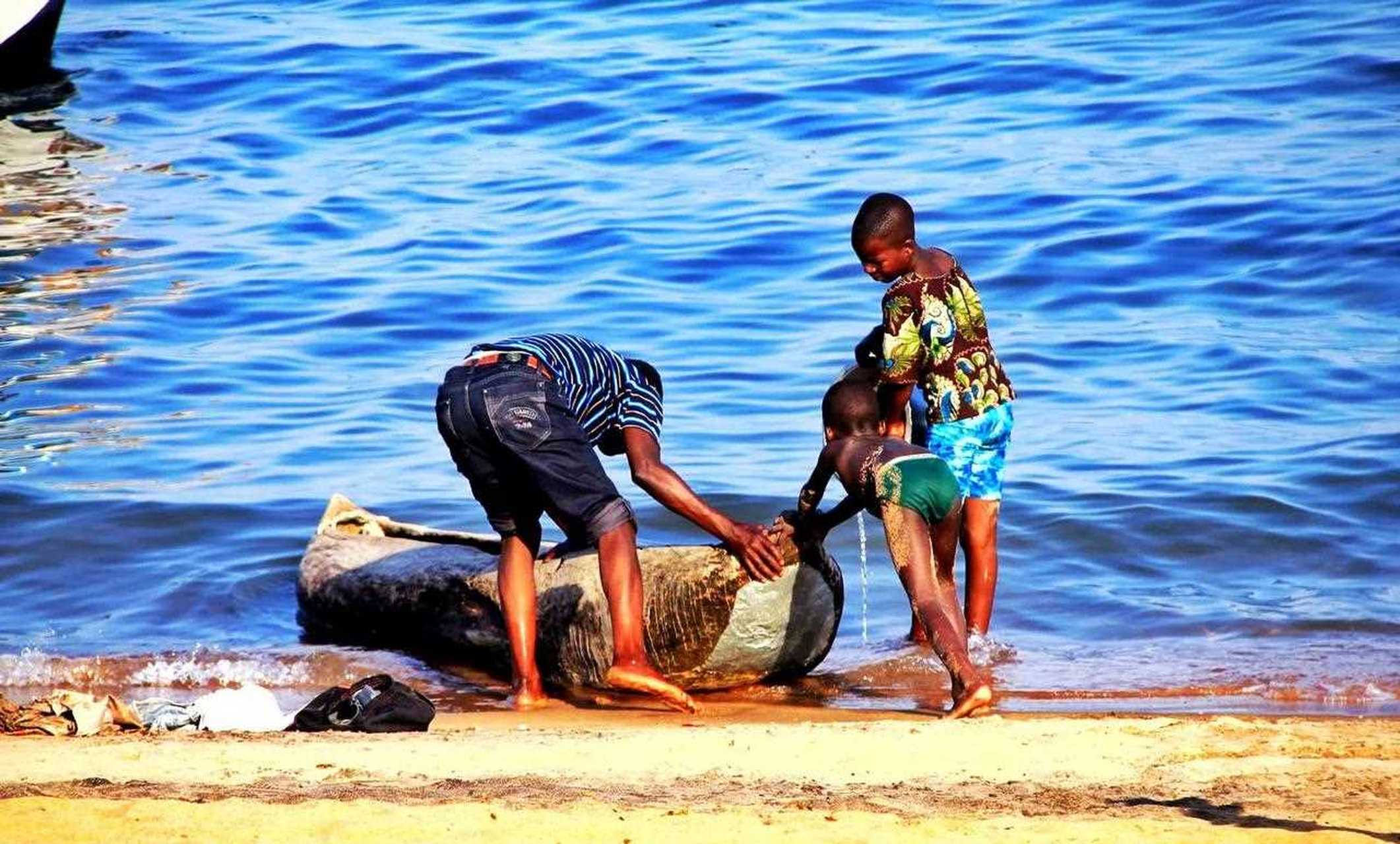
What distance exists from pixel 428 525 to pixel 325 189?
8566 mm

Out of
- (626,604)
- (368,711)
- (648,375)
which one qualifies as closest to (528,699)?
(626,604)

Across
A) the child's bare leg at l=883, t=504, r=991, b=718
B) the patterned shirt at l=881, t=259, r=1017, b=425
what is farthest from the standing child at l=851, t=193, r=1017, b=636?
the child's bare leg at l=883, t=504, r=991, b=718

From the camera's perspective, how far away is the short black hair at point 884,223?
259 inches

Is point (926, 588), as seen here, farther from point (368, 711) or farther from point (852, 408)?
point (368, 711)

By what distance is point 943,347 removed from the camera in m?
6.86

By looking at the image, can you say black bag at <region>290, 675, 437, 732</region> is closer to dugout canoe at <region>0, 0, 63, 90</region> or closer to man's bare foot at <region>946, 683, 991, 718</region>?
man's bare foot at <region>946, 683, 991, 718</region>

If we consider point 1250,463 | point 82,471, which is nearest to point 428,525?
point 82,471

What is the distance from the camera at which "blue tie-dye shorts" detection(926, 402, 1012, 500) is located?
7.01 meters

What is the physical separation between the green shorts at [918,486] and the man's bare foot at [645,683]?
3.28ft

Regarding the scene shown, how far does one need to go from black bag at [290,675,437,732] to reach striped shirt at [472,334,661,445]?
114cm

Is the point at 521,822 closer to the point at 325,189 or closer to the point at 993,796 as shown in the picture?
the point at 993,796

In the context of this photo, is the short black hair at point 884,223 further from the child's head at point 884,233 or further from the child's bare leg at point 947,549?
the child's bare leg at point 947,549

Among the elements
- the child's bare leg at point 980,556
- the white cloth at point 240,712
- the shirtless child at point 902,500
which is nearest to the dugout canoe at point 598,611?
the shirtless child at point 902,500

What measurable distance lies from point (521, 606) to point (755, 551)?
0.92m
